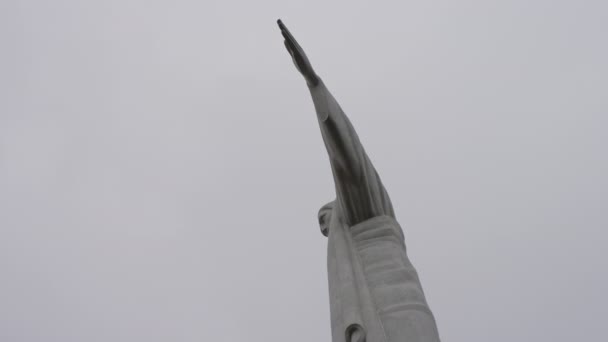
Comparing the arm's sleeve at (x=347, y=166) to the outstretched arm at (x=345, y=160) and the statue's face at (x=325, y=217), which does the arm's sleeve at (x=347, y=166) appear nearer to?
the outstretched arm at (x=345, y=160)

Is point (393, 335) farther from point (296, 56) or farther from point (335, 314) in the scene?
point (296, 56)

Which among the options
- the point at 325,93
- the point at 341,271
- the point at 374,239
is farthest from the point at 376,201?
the point at 325,93

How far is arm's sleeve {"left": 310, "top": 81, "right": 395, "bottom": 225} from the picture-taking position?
222 inches

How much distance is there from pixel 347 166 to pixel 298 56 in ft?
3.96

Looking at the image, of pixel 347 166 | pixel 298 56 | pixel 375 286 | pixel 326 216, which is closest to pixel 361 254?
pixel 375 286

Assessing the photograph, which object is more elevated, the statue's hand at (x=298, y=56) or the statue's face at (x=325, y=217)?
the statue's hand at (x=298, y=56)

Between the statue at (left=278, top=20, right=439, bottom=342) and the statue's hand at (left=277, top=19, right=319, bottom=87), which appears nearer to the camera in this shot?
the statue at (left=278, top=20, right=439, bottom=342)

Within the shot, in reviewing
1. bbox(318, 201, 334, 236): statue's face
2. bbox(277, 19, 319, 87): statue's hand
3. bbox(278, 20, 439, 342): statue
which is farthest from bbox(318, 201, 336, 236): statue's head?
bbox(277, 19, 319, 87): statue's hand

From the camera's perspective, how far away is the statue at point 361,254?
15.8 ft

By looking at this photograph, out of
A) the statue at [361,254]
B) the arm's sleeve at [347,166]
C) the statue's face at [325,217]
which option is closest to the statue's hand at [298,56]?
the statue at [361,254]

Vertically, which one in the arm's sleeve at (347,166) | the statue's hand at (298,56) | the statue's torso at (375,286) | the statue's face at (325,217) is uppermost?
the statue's hand at (298,56)

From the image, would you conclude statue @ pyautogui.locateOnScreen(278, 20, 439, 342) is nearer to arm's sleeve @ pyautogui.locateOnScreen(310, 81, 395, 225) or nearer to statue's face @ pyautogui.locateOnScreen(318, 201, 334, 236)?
arm's sleeve @ pyautogui.locateOnScreen(310, 81, 395, 225)

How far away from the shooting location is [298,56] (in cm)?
544

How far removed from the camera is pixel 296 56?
5449 mm
